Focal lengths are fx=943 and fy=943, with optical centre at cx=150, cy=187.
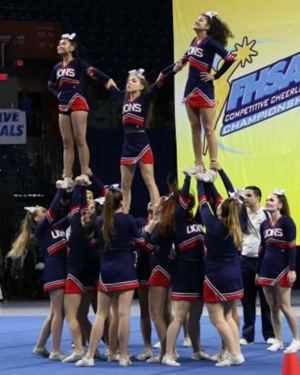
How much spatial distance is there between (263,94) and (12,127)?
5.23 meters

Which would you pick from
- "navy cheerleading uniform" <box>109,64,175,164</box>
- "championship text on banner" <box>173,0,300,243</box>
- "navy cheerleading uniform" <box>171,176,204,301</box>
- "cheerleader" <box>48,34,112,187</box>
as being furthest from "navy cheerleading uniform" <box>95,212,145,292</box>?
"championship text on banner" <box>173,0,300,243</box>

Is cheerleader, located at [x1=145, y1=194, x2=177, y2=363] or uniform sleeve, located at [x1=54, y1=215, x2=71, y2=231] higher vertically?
uniform sleeve, located at [x1=54, y1=215, x2=71, y2=231]

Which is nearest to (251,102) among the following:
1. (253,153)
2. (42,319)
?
(253,153)

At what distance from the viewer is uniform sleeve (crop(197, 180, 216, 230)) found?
816 centimetres

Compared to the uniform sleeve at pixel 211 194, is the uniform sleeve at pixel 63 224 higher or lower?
lower

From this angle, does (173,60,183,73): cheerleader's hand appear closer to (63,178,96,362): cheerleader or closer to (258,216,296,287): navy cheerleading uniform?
(63,178,96,362): cheerleader

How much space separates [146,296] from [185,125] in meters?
5.22

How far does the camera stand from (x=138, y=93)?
888cm

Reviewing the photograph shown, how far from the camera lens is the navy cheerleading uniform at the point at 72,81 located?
8.78 metres

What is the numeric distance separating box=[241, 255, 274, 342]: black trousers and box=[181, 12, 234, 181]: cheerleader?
200 cm

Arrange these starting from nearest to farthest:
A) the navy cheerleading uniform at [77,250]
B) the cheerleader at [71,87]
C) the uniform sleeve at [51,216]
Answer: the navy cheerleading uniform at [77,250], the uniform sleeve at [51,216], the cheerleader at [71,87]

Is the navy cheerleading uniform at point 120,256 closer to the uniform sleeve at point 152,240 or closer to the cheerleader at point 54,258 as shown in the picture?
the uniform sleeve at point 152,240

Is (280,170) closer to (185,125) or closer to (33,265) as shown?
(185,125)

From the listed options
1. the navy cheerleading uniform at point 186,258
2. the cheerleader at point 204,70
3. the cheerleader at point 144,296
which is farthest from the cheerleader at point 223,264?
the cheerleader at point 144,296
